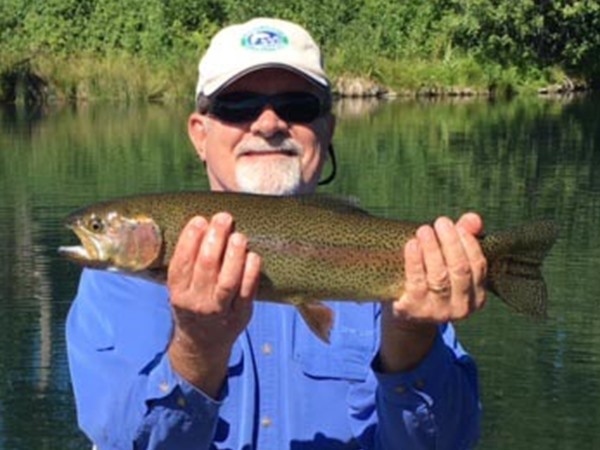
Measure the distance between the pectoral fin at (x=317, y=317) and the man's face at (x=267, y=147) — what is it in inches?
20.5

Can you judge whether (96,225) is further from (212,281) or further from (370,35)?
(370,35)

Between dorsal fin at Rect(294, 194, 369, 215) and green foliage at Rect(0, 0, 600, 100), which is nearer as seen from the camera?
dorsal fin at Rect(294, 194, 369, 215)

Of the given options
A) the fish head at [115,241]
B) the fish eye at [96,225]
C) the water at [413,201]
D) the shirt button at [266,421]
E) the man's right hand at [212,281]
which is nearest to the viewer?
the man's right hand at [212,281]

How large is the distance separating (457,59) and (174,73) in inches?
470

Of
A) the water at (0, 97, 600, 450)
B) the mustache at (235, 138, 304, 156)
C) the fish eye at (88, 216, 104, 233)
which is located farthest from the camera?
the water at (0, 97, 600, 450)

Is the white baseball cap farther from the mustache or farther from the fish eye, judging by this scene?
the fish eye

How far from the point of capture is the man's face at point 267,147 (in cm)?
364

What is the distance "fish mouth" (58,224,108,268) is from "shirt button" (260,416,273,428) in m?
0.66

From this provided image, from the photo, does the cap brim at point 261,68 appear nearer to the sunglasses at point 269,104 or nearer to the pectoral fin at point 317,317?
the sunglasses at point 269,104

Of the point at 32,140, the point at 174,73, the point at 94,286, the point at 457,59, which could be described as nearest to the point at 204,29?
the point at 174,73

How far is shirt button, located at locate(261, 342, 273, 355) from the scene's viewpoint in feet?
11.6

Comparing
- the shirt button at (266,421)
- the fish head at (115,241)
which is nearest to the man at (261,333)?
the shirt button at (266,421)

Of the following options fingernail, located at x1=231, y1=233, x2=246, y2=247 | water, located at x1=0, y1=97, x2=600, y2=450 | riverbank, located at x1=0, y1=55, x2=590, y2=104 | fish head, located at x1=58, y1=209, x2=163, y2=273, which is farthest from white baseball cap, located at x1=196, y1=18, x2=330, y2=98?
riverbank, located at x1=0, y1=55, x2=590, y2=104

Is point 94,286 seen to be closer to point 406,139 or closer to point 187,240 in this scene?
point 187,240
